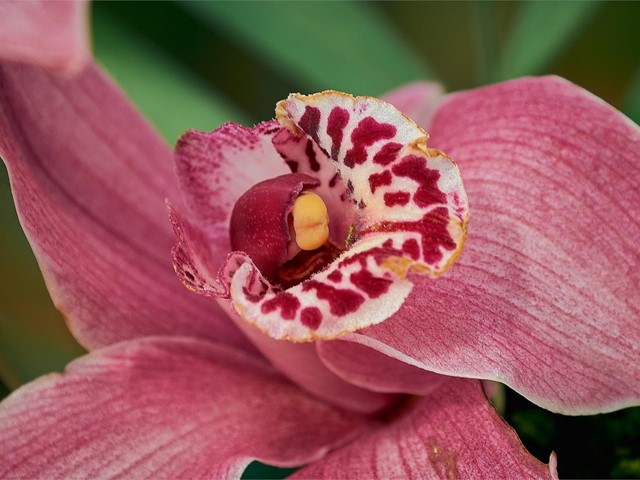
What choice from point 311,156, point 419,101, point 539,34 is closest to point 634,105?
point 539,34

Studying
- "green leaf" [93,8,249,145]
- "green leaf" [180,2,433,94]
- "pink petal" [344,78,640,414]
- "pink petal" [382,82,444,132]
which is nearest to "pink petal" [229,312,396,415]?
"pink petal" [344,78,640,414]

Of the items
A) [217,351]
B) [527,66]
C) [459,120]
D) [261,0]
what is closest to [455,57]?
[527,66]

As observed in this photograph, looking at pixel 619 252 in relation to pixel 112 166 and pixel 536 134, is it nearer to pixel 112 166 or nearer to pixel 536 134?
pixel 536 134

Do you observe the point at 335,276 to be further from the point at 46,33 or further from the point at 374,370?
the point at 46,33

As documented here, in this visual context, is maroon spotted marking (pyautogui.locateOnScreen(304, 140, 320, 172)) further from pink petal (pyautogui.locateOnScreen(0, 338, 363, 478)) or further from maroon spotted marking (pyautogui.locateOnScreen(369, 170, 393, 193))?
pink petal (pyautogui.locateOnScreen(0, 338, 363, 478))

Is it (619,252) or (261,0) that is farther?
(261,0)

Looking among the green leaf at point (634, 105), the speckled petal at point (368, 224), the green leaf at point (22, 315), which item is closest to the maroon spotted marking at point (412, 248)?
the speckled petal at point (368, 224)
